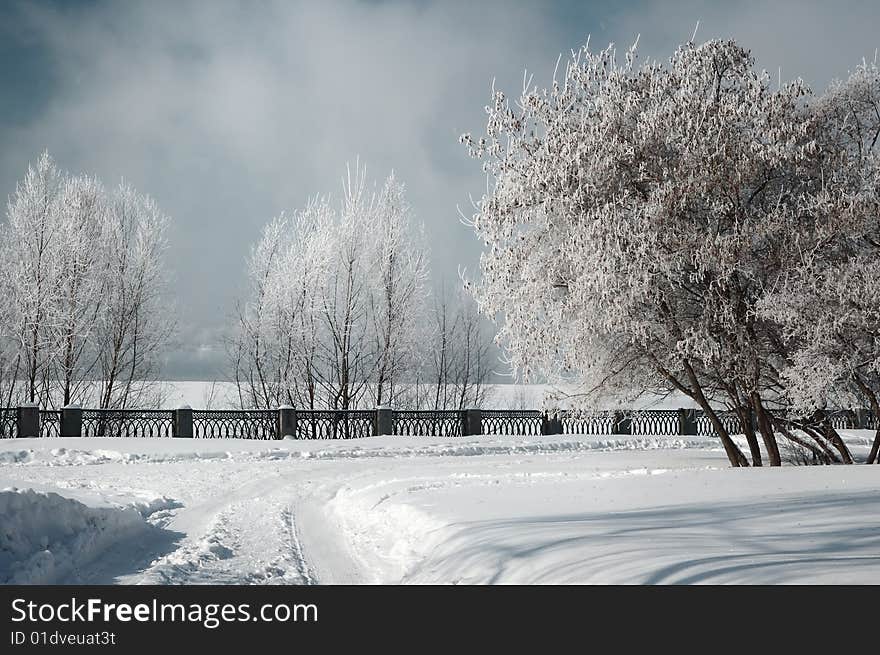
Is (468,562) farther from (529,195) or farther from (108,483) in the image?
(108,483)

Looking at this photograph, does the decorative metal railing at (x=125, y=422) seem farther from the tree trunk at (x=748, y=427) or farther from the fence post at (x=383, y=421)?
the tree trunk at (x=748, y=427)

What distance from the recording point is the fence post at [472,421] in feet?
91.4

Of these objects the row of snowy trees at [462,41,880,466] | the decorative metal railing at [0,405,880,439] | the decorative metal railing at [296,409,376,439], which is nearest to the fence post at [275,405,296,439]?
the decorative metal railing at [0,405,880,439]

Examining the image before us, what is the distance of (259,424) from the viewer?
1020 inches

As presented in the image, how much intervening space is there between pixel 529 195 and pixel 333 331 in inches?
721

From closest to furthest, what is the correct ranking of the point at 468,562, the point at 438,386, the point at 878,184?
1. the point at 468,562
2. the point at 878,184
3. the point at 438,386

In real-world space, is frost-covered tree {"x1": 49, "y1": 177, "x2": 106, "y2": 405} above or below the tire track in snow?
A: above

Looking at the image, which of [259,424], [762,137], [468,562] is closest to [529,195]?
[762,137]

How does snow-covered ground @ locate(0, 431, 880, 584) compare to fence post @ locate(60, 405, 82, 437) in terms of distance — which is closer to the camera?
snow-covered ground @ locate(0, 431, 880, 584)

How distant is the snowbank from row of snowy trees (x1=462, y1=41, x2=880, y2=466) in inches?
321

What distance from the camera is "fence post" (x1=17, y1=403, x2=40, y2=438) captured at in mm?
23016

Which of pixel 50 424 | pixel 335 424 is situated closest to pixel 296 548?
pixel 335 424

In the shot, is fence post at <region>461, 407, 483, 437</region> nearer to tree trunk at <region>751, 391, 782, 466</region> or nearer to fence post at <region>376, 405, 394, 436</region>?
fence post at <region>376, 405, 394, 436</region>
